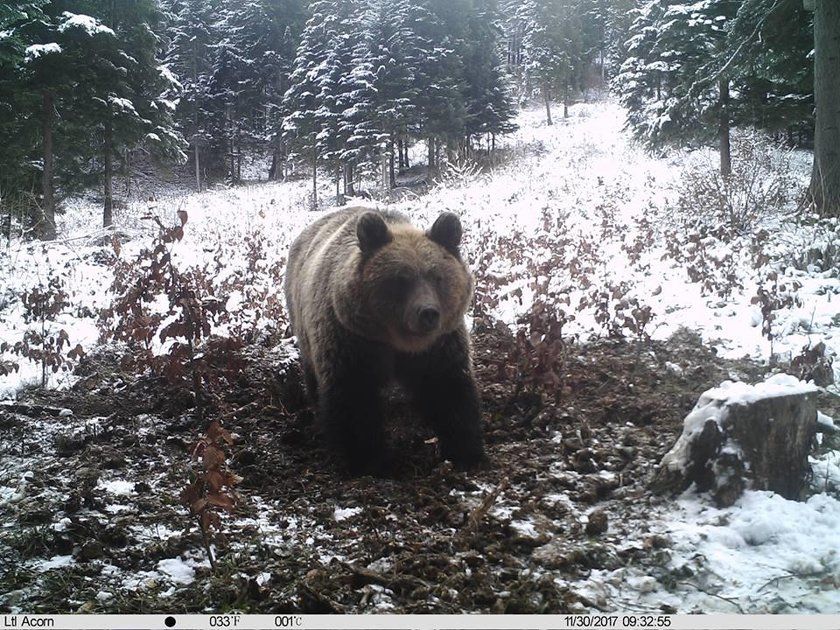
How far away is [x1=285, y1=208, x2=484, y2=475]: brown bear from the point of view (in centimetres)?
365

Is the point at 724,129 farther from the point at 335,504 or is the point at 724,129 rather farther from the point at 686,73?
the point at 335,504

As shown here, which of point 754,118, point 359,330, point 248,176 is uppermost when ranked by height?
point 754,118

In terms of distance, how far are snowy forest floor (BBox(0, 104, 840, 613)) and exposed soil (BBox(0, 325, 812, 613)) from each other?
1cm

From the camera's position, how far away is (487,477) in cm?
344

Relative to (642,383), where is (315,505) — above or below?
below

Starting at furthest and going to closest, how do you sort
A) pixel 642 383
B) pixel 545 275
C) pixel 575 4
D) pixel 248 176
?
pixel 575 4
pixel 248 176
pixel 545 275
pixel 642 383

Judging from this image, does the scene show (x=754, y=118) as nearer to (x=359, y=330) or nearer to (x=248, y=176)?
(x=248, y=176)

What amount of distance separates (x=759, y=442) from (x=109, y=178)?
30.3 ft

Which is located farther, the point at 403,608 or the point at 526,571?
the point at 526,571

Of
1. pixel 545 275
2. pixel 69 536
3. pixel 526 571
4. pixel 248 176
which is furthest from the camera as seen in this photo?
A: pixel 248 176

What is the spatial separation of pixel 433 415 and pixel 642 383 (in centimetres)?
173

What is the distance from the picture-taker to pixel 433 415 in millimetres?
3961

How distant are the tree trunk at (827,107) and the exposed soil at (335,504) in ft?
18.3

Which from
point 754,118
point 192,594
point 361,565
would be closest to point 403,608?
point 361,565
